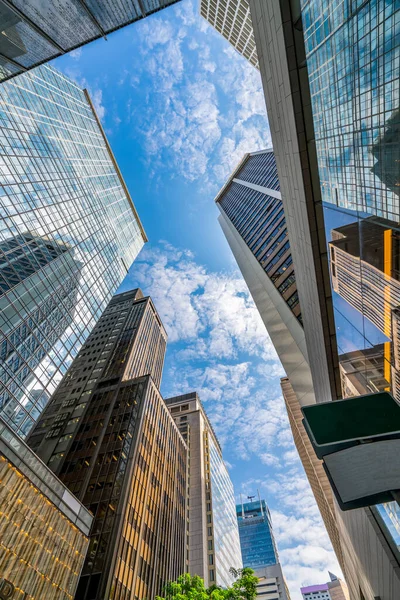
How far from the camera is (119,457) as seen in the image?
45031 mm

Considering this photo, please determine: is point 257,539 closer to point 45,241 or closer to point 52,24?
point 45,241

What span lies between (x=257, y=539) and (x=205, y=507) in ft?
398

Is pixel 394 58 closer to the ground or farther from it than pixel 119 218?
closer to the ground

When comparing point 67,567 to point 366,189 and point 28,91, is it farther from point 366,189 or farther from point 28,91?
point 28,91

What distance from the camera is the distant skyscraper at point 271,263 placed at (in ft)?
92.1

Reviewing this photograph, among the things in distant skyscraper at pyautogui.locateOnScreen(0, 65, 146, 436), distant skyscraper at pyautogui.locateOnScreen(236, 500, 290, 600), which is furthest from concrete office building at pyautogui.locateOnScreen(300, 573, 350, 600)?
distant skyscraper at pyautogui.locateOnScreen(0, 65, 146, 436)

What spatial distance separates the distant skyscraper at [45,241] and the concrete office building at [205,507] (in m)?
49.7

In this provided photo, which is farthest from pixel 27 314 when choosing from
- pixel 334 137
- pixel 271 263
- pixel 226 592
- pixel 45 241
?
pixel 334 137

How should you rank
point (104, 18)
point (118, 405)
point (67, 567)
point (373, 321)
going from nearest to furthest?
point (373, 321) < point (67, 567) < point (104, 18) < point (118, 405)

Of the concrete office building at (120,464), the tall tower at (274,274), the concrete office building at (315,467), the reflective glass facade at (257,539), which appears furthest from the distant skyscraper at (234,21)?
the reflective glass facade at (257,539)

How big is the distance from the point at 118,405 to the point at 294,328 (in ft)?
135

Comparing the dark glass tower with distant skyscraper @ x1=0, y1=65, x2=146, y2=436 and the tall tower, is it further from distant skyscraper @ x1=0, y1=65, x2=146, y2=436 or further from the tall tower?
the tall tower

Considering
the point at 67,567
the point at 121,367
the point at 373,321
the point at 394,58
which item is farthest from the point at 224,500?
the point at 394,58

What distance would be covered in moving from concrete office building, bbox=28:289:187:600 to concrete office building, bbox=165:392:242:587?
4.63 meters
